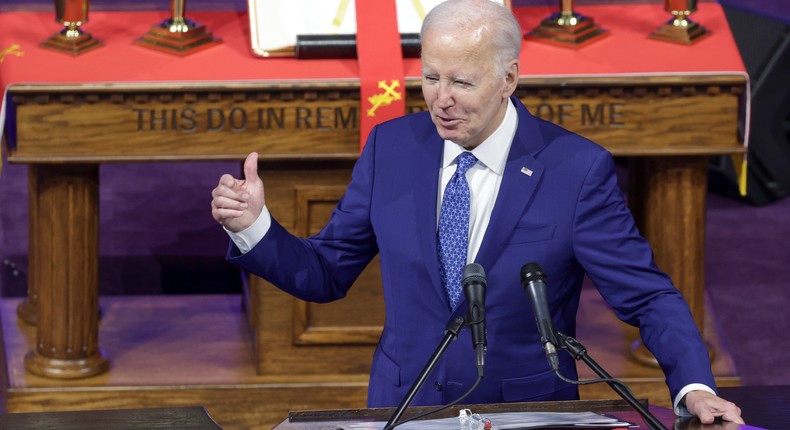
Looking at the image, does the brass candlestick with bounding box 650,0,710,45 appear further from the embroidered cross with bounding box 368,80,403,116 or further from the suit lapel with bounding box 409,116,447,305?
the suit lapel with bounding box 409,116,447,305

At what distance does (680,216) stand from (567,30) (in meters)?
Answer: 0.69

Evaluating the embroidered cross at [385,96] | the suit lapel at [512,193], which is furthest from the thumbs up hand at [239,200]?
the embroidered cross at [385,96]

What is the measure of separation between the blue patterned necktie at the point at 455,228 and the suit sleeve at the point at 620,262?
0.74 ft

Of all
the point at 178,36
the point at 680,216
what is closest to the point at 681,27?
the point at 680,216

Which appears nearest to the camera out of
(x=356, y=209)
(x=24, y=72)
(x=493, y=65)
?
(x=493, y=65)

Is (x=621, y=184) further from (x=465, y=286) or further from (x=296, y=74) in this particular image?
(x=465, y=286)

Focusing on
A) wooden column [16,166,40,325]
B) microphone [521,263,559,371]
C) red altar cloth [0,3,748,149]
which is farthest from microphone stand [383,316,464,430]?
wooden column [16,166,40,325]

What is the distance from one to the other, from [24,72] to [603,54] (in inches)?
70.1

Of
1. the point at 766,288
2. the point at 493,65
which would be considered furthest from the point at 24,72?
the point at 766,288

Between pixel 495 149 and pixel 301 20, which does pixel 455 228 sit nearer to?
pixel 495 149

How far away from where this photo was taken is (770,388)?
2.79 m

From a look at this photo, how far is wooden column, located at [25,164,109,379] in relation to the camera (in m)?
4.27

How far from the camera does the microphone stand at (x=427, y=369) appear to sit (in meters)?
2.25

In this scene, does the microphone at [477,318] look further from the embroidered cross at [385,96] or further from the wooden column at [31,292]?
the wooden column at [31,292]
